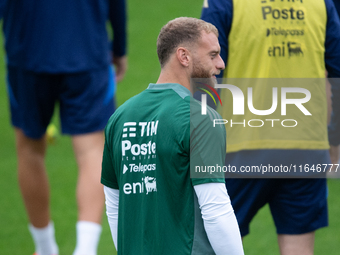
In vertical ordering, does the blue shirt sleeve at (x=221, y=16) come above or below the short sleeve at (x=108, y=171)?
above

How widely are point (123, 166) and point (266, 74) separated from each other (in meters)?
0.93

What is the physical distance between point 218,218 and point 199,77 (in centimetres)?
58

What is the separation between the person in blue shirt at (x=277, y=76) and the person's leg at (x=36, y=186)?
1.61 m

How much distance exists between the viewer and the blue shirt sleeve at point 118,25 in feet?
14.2

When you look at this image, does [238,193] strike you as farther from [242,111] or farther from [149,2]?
[149,2]

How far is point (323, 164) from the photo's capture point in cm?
302

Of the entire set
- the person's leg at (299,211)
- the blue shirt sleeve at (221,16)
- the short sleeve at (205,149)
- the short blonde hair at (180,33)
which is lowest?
the person's leg at (299,211)

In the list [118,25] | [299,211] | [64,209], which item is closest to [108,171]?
[299,211]

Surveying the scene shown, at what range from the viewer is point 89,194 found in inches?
151

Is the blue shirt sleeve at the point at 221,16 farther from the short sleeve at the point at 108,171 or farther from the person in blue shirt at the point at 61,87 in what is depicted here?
the person in blue shirt at the point at 61,87

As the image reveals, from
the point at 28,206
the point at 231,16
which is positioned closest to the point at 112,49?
the point at 28,206

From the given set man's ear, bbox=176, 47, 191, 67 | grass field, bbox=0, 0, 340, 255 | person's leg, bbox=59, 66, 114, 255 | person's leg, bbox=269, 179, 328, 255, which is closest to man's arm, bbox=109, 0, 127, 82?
person's leg, bbox=59, 66, 114, 255

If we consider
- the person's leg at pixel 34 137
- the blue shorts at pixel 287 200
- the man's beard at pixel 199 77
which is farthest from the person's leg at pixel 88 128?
the man's beard at pixel 199 77

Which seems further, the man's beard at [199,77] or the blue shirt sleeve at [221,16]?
the blue shirt sleeve at [221,16]
